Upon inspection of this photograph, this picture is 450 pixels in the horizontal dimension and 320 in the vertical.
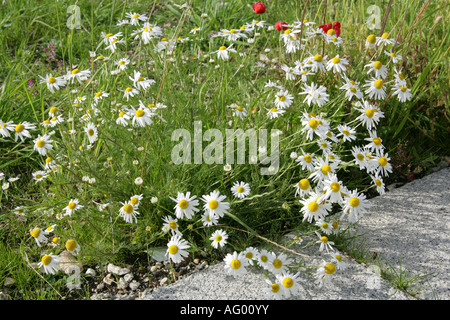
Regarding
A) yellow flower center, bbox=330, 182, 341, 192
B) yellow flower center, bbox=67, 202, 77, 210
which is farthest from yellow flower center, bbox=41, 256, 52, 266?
yellow flower center, bbox=330, 182, 341, 192

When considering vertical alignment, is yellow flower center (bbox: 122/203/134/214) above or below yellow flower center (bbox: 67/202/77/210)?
above

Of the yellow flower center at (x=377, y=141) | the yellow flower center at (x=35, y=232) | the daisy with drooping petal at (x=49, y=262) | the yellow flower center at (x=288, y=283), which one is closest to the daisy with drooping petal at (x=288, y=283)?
the yellow flower center at (x=288, y=283)

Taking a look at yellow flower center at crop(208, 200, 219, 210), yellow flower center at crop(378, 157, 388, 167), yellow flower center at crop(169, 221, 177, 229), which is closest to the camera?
yellow flower center at crop(208, 200, 219, 210)

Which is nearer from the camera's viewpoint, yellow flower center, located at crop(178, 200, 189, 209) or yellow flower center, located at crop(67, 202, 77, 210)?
yellow flower center, located at crop(178, 200, 189, 209)

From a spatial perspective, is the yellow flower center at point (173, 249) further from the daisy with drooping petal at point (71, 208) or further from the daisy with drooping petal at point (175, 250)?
the daisy with drooping petal at point (71, 208)

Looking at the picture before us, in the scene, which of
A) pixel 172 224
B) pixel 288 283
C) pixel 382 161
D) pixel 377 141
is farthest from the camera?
Result: pixel 377 141

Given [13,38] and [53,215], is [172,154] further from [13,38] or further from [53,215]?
[13,38]

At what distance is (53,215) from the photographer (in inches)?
95.7

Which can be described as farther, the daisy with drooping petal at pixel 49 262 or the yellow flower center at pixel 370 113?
the yellow flower center at pixel 370 113

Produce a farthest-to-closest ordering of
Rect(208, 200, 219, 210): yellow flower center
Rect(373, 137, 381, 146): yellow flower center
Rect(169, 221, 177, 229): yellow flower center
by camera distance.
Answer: Rect(373, 137, 381, 146): yellow flower center < Rect(169, 221, 177, 229): yellow flower center < Rect(208, 200, 219, 210): yellow flower center

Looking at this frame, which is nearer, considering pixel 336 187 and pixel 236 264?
pixel 236 264

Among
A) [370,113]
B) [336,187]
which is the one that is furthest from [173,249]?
[370,113]

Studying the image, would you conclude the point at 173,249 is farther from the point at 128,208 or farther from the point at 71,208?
the point at 71,208

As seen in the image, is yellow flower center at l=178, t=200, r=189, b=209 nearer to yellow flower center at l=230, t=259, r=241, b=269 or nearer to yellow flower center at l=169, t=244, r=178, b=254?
yellow flower center at l=169, t=244, r=178, b=254
